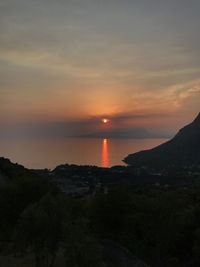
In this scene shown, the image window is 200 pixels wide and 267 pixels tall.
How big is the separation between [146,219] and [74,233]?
2035cm

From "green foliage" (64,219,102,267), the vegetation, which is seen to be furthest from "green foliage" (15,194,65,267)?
"green foliage" (64,219,102,267)

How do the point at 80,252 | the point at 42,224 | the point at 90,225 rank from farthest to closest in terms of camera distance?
the point at 90,225
the point at 42,224
the point at 80,252

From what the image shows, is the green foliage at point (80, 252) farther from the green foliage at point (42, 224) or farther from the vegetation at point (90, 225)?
the green foliage at point (42, 224)

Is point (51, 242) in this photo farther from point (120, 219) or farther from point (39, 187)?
point (120, 219)

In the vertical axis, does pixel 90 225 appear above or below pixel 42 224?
below

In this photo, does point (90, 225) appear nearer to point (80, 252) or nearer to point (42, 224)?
point (42, 224)

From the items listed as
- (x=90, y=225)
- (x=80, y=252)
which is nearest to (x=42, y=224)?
(x=80, y=252)

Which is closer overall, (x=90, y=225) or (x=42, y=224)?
(x=42, y=224)

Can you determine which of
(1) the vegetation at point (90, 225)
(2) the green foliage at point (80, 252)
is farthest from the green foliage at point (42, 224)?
(2) the green foliage at point (80, 252)

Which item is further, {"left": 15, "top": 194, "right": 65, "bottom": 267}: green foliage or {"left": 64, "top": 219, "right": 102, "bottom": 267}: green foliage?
{"left": 15, "top": 194, "right": 65, "bottom": 267}: green foliage

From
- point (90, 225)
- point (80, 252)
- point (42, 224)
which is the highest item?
point (42, 224)

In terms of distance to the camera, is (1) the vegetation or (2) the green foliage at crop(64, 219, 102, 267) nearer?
(2) the green foliage at crop(64, 219, 102, 267)

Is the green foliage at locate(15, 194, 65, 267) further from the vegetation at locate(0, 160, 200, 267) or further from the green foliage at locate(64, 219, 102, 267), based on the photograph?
the green foliage at locate(64, 219, 102, 267)

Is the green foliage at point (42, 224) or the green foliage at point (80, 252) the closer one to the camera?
the green foliage at point (80, 252)
